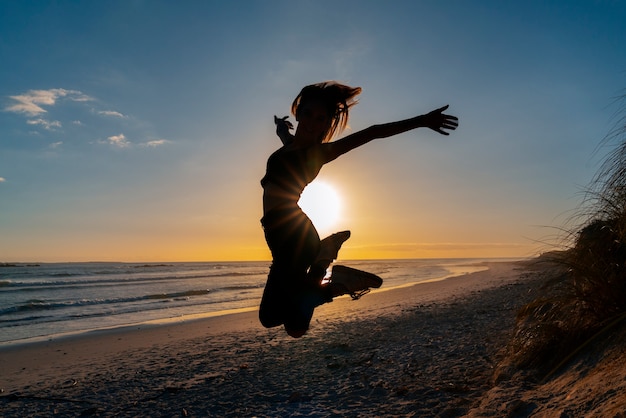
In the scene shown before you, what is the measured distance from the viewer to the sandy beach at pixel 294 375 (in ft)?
16.7

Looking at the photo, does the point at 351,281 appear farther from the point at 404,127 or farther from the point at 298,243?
the point at 404,127

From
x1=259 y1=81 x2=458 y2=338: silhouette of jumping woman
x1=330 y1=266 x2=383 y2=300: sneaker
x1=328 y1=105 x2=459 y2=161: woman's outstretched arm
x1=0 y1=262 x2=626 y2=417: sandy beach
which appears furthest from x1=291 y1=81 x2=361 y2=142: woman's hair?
x1=0 y1=262 x2=626 y2=417: sandy beach

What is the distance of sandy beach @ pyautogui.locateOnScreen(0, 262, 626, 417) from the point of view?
5.10 meters

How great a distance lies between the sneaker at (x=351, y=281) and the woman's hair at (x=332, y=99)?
128 centimetres

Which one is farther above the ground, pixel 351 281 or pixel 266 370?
pixel 351 281

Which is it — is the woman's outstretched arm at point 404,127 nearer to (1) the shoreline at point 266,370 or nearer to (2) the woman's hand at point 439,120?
(2) the woman's hand at point 439,120

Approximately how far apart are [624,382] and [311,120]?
122 inches

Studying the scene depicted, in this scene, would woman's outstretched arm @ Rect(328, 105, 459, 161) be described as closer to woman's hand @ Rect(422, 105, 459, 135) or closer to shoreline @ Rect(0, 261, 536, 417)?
woman's hand @ Rect(422, 105, 459, 135)

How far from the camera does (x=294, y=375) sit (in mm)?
7324

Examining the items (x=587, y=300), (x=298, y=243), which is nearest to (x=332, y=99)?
(x=298, y=243)

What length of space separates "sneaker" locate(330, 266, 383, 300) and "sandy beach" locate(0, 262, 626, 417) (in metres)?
1.58

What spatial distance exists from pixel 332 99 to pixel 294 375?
475cm

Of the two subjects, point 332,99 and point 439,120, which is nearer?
point 439,120

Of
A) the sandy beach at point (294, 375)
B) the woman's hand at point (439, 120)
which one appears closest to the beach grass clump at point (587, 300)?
the sandy beach at point (294, 375)
